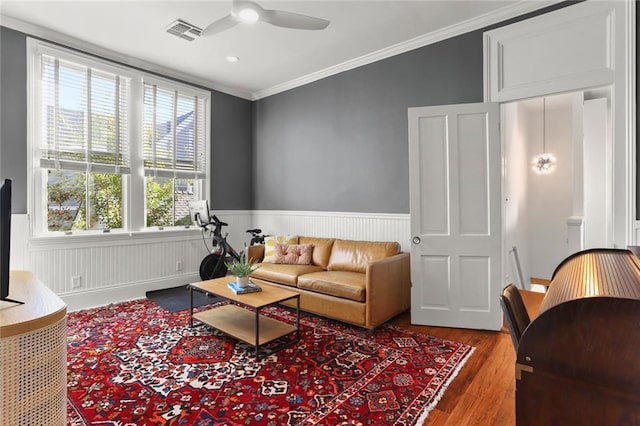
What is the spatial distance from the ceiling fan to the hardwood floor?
296 cm

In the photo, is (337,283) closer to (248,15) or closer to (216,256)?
(216,256)

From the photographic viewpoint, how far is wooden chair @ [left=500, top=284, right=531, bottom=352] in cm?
130

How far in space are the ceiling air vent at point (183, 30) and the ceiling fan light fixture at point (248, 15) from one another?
1196 mm

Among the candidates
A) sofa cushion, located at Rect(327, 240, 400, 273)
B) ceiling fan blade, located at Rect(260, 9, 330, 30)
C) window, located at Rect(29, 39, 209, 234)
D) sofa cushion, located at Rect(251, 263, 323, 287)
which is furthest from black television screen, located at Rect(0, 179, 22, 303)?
sofa cushion, located at Rect(327, 240, 400, 273)

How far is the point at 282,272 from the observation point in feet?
13.0

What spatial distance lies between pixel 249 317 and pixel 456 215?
7.64ft

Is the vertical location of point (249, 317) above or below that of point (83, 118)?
below

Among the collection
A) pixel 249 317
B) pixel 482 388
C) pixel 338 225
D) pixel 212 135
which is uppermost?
pixel 212 135

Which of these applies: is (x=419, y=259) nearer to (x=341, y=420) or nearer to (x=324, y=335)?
(x=324, y=335)

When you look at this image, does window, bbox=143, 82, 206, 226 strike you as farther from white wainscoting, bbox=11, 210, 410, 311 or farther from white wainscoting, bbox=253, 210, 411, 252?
white wainscoting, bbox=253, 210, 411, 252

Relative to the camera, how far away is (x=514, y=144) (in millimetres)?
5152

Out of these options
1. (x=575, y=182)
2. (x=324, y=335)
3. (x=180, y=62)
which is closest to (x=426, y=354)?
(x=324, y=335)

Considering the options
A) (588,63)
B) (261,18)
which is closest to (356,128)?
(261,18)

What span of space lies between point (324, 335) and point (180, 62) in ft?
13.2
